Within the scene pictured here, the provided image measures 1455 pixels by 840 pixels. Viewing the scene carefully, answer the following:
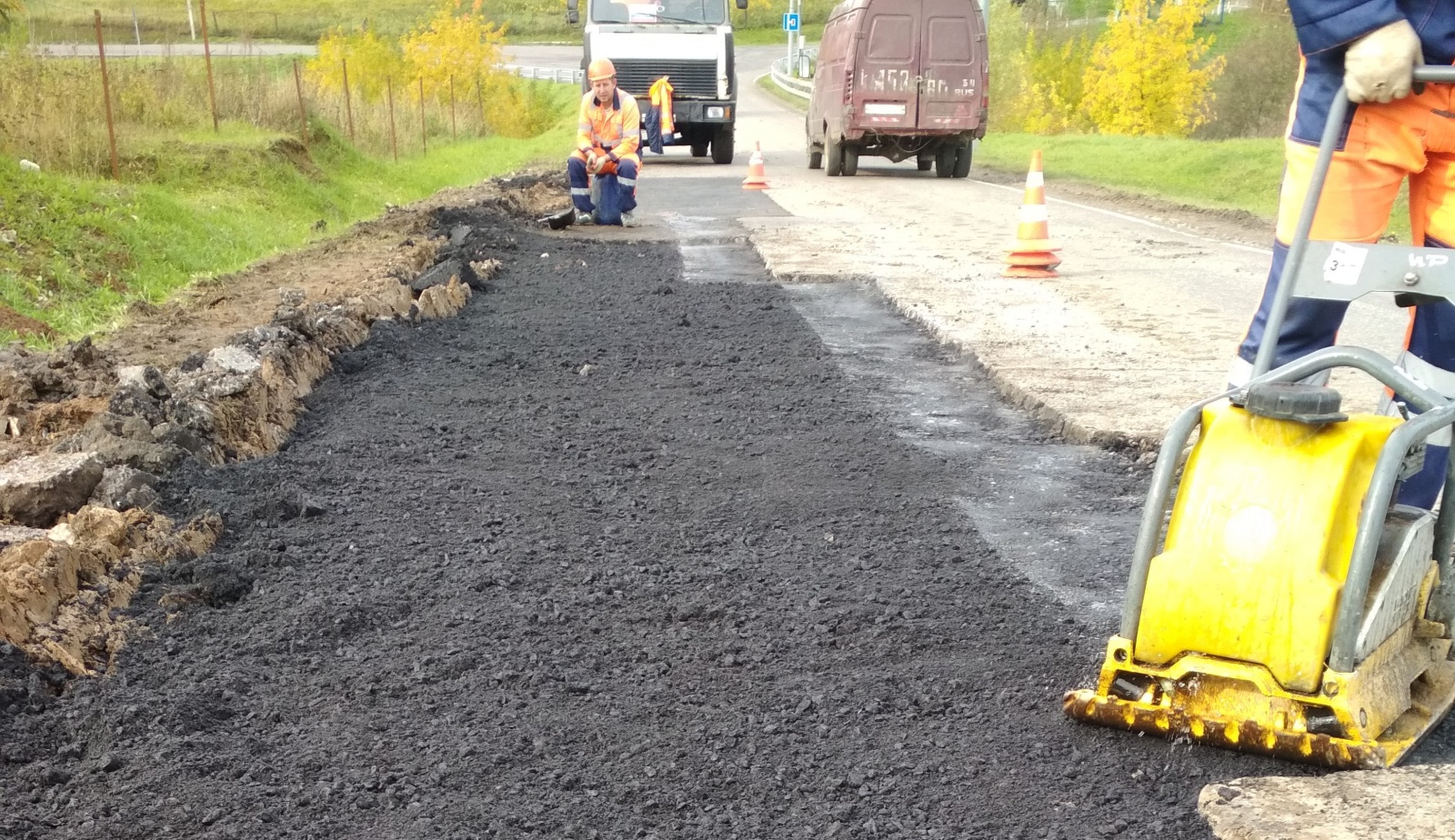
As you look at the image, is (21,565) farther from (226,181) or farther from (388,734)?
(226,181)

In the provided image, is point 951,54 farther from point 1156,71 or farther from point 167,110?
point 1156,71

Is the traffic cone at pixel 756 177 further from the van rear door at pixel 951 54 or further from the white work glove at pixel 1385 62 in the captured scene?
the white work glove at pixel 1385 62

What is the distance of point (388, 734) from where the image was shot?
2.82 metres

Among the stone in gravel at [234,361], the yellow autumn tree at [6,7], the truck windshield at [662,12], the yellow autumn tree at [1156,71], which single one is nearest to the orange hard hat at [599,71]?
the yellow autumn tree at [6,7]

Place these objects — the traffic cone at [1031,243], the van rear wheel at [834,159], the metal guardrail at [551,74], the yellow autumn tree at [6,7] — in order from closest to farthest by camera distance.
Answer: the traffic cone at [1031,243]
the yellow autumn tree at [6,7]
the van rear wheel at [834,159]
the metal guardrail at [551,74]

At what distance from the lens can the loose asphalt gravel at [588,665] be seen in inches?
99.4

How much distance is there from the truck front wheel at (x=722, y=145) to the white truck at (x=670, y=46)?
1261 millimetres

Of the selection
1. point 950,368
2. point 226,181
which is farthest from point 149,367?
point 226,181

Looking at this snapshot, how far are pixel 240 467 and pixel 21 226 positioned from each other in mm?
5591

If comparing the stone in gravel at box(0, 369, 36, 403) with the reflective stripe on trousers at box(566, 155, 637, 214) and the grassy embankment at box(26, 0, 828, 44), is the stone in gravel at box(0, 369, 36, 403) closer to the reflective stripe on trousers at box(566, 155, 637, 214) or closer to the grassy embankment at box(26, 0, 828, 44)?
the reflective stripe on trousers at box(566, 155, 637, 214)

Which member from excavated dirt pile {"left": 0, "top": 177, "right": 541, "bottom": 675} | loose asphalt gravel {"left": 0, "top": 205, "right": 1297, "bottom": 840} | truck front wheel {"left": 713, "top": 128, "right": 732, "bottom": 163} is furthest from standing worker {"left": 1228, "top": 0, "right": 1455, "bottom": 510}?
truck front wheel {"left": 713, "top": 128, "right": 732, "bottom": 163}

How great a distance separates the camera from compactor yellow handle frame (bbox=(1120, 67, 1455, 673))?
2.39 m

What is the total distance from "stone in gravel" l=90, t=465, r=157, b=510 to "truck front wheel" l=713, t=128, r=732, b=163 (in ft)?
63.1

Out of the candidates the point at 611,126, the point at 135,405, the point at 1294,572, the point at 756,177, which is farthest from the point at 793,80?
the point at 1294,572
